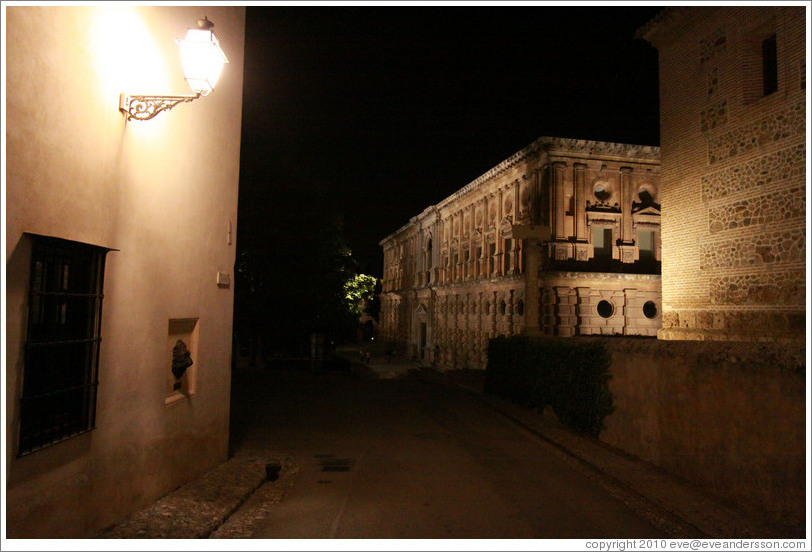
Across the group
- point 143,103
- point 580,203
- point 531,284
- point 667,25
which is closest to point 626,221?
point 580,203

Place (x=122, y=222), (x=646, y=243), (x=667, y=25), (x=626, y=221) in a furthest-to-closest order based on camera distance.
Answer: (x=646, y=243)
(x=626, y=221)
(x=667, y=25)
(x=122, y=222)

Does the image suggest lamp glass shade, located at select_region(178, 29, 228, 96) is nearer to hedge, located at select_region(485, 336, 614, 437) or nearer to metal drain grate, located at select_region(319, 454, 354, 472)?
metal drain grate, located at select_region(319, 454, 354, 472)

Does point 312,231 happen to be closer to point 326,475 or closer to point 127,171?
point 326,475

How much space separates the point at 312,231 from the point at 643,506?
2205 cm

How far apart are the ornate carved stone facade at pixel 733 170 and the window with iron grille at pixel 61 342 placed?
1297cm

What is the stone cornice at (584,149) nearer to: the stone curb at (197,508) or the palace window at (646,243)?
the palace window at (646,243)

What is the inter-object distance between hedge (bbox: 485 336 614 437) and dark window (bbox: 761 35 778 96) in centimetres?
729

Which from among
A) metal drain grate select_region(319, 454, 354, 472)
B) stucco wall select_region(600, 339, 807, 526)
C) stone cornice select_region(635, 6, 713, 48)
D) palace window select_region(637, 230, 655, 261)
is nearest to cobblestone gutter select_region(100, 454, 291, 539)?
metal drain grate select_region(319, 454, 354, 472)

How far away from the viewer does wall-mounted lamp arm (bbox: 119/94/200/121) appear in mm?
6004

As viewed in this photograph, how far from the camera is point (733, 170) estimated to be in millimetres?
13422

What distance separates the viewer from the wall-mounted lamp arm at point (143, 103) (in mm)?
6004

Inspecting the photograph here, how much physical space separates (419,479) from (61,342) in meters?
6.01

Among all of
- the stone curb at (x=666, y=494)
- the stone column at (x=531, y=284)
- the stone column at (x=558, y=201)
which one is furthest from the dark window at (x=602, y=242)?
the stone curb at (x=666, y=494)

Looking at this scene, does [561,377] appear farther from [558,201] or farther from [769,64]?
[558,201]
